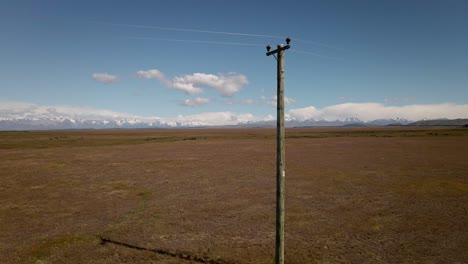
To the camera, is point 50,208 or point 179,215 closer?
point 179,215

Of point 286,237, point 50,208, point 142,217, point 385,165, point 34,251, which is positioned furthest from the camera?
point 385,165

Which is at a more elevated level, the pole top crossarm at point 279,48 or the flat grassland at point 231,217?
the pole top crossarm at point 279,48

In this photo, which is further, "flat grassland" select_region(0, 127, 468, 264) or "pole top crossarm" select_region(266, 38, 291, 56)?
"flat grassland" select_region(0, 127, 468, 264)

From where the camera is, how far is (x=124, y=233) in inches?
518

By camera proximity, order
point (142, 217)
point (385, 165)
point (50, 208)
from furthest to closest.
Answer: point (385, 165)
point (50, 208)
point (142, 217)

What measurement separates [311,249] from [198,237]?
4603 millimetres

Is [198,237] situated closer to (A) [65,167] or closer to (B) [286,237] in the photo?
(B) [286,237]

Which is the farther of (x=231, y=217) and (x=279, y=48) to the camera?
(x=231, y=217)

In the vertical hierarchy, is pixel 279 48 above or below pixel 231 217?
above

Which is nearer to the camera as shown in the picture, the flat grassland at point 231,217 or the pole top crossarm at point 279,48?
the pole top crossarm at point 279,48

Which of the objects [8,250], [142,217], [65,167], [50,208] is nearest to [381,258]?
[142,217]

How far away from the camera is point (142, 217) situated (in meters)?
15.5

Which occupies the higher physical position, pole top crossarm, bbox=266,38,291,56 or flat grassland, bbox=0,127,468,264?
pole top crossarm, bbox=266,38,291,56

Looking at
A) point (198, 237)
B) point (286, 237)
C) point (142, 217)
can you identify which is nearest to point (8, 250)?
point (142, 217)
